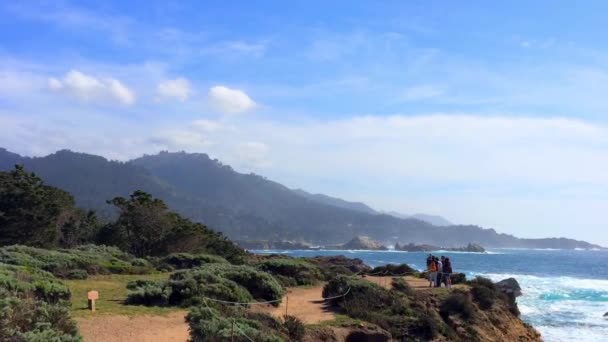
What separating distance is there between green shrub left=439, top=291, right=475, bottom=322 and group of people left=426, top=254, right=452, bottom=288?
359cm

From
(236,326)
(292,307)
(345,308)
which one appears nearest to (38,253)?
(292,307)

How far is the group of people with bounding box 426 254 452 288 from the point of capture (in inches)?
934

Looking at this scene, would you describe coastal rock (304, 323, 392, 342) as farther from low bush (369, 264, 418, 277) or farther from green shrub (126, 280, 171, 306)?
low bush (369, 264, 418, 277)

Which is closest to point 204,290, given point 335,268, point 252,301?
point 252,301

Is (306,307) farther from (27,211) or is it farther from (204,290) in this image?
(27,211)

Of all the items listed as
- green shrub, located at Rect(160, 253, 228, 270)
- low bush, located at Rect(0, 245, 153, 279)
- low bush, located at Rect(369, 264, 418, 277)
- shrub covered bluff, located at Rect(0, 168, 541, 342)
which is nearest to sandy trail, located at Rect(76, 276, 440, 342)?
shrub covered bluff, located at Rect(0, 168, 541, 342)

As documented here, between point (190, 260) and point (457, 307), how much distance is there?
14383 mm

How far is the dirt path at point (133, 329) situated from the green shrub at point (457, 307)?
9.35 m

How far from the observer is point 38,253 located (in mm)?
24219

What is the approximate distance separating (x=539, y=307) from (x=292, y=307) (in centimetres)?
2552

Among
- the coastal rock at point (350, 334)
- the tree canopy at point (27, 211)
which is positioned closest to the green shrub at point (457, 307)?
the coastal rock at point (350, 334)

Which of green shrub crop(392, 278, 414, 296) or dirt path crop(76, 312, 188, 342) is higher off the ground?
green shrub crop(392, 278, 414, 296)

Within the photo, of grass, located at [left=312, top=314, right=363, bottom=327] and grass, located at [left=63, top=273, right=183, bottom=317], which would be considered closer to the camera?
grass, located at [left=63, top=273, right=183, bottom=317]

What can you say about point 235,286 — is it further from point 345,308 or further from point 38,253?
point 38,253
